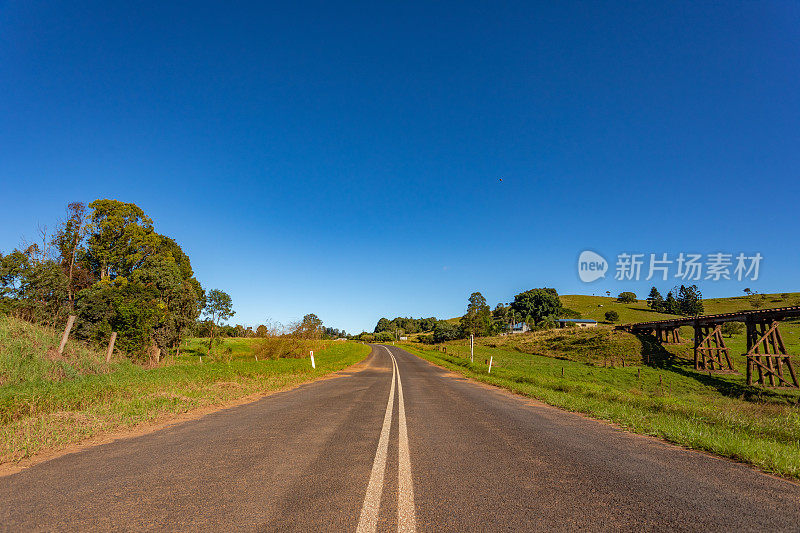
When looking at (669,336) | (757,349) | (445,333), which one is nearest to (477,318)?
(445,333)

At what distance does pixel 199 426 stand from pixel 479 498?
6.40m

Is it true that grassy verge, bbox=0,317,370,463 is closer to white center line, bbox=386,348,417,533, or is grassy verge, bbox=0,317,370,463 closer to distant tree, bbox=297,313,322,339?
white center line, bbox=386,348,417,533

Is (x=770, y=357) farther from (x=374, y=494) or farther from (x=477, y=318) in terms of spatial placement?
(x=477, y=318)

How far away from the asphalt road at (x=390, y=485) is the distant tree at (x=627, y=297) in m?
163

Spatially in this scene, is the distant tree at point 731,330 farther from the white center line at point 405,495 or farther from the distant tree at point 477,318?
the white center line at point 405,495

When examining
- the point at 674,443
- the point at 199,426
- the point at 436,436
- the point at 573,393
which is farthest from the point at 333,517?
the point at 573,393

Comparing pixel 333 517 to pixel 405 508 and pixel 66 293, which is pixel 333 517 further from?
pixel 66 293

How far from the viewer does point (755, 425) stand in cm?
798

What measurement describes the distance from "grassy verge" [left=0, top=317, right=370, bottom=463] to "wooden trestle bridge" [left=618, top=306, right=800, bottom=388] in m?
→ 38.4

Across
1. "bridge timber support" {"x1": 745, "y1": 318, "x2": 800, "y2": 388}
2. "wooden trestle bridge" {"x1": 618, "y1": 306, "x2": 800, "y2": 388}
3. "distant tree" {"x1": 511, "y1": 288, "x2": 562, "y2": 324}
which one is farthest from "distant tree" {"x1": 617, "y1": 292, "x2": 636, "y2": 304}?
A: "bridge timber support" {"x1": 745, "y1": 318, "x2": 800, "y2": 388}

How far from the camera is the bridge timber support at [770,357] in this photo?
27891 mm

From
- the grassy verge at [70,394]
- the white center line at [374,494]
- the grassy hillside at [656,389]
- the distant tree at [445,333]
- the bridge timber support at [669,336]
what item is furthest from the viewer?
the distant tree at [445,333]

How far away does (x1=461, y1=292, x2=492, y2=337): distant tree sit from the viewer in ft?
271

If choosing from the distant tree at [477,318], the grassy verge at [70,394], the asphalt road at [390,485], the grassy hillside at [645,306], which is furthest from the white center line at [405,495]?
the grassy hillside at [645,306]
